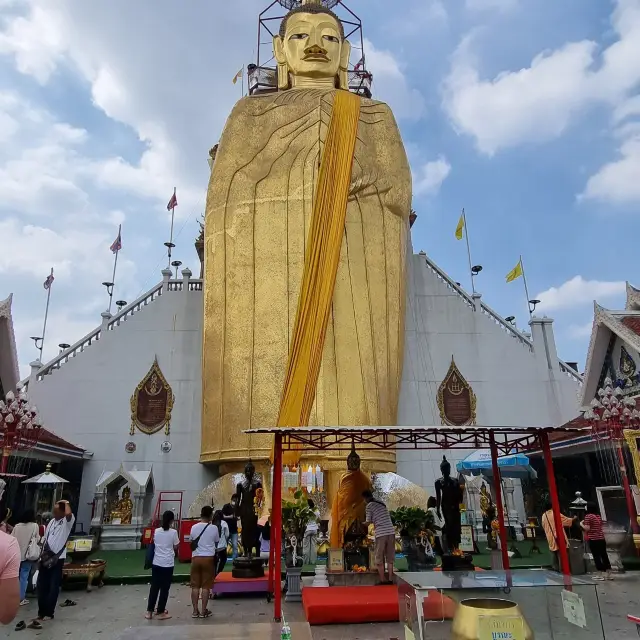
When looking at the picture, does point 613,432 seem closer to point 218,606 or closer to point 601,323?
point 601,323

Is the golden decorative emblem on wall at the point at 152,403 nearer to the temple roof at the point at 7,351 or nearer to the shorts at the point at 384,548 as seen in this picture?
the temple roof at the point at 7,351

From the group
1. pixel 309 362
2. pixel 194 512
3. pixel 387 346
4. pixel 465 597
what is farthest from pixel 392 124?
pixel 465 597

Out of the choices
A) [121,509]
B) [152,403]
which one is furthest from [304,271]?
[121,509]

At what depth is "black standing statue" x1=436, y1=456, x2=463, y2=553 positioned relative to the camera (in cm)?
610

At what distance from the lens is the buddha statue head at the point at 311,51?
1263 centimetres

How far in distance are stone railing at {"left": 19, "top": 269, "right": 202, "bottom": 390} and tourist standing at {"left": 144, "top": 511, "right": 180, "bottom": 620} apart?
8.15 m

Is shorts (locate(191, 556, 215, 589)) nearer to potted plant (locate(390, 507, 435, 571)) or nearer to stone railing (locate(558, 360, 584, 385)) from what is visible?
potted plant (locate(390, 507, 435, 571))

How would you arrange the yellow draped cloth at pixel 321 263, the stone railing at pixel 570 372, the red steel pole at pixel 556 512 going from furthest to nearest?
1. the stone railing at pixel 570 372
2. the yellow draped cloth at pixel 321 263
3. the red steel pole at pixel 556 512

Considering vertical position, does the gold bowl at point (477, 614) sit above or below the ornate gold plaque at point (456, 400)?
below

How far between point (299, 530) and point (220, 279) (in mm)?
6184

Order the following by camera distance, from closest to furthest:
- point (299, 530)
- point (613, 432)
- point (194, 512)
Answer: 1. point (299, 530)
2. point (613, 432)
3. point (194, 512)

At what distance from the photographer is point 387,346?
10.7 metres

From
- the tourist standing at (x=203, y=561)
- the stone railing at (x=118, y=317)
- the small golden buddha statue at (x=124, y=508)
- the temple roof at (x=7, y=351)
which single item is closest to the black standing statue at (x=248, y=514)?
the tourist standing at (x=203, y=561)

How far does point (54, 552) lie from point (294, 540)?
7.55 ft
